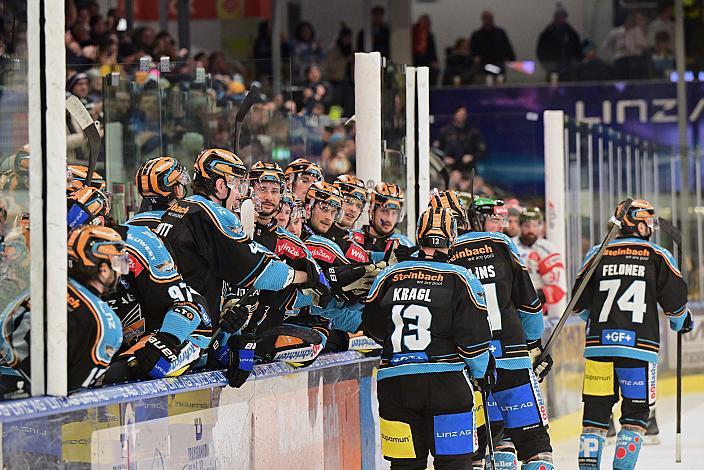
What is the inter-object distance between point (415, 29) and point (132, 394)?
498 inches

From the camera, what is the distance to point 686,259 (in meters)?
13.8

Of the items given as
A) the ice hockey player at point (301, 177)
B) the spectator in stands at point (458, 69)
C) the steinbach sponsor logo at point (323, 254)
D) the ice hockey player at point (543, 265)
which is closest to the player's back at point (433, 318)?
the steinbach sponsor logo at point (323, 254)

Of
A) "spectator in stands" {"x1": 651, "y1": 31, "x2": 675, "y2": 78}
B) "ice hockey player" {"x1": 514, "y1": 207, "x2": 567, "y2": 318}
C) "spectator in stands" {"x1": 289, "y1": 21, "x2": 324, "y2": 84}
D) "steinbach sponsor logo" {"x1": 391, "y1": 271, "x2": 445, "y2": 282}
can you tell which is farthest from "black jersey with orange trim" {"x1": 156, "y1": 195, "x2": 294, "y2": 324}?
"spectator in stands" {"x1": 651, "y1": 31, "x2": 675, "y2": 78}

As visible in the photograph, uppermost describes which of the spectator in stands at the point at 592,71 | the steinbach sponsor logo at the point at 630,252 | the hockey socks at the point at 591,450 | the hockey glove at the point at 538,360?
the spectator in stands at the point at 592,71

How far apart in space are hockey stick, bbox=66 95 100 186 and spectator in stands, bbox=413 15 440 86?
10.9 m

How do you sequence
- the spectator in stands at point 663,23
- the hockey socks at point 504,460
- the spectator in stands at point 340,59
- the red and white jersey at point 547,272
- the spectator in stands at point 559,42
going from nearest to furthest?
the hockey socks at point 504,460 → the red and white jersey at point 547,272 → the spectator in stands at point 340,59 → the spectator in stands at point 559,42 → the spectator in stands at point 663,23

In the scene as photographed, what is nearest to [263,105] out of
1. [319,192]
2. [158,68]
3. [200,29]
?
[158,68]

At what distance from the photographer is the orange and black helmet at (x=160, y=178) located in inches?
216

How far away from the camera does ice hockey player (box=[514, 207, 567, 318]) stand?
1005 cm

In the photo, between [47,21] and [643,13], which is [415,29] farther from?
[47,21]

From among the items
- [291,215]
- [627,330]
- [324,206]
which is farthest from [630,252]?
[291,215]

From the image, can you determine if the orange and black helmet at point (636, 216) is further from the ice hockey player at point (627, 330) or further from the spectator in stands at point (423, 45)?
the spectator in stands at point (423, 45)

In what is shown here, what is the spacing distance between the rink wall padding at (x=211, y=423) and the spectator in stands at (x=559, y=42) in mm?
10349

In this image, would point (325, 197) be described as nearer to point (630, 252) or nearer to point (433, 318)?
point (433, 318)
